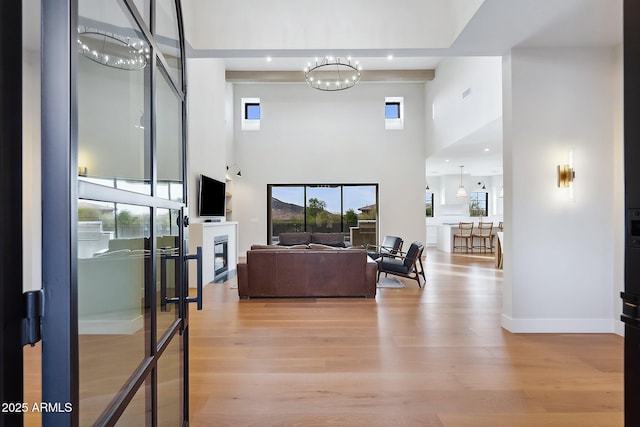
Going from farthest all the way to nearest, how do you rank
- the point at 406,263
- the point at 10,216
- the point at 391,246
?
the point at 391,246, the point at 406,263, the point at 10,216

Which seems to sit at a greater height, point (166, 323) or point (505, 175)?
point (505, 175)

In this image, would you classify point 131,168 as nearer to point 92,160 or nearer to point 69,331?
point 92,160

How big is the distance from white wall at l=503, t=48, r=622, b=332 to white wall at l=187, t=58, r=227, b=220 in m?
4.52

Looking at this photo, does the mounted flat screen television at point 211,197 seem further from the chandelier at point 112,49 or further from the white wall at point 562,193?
the chandelier at point 112,49

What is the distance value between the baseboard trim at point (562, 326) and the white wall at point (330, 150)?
6369 millimetres

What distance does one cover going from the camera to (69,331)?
706 mm

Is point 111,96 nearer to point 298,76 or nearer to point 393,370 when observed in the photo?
point 393,370

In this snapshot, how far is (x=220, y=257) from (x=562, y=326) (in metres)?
5.70

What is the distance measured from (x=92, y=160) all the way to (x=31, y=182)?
1.33 feet

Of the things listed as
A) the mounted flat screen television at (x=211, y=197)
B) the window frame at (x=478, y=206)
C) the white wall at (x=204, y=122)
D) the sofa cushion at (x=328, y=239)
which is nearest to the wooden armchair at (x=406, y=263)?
the sofa cushion at (x=328, y=239)

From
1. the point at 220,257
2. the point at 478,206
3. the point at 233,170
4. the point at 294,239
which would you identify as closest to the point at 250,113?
Answer: the point at 233,170

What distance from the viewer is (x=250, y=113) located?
10266mm

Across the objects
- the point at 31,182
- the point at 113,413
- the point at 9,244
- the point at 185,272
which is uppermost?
the point at 31,182

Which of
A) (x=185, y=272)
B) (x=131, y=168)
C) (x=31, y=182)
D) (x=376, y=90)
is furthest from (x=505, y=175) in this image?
(x=376, y=90)
